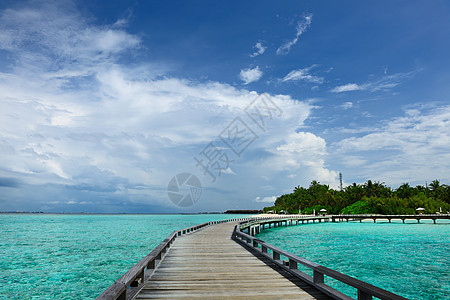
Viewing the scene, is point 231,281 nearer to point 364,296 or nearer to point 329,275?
point 329,275

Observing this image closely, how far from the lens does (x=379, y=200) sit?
7894cm

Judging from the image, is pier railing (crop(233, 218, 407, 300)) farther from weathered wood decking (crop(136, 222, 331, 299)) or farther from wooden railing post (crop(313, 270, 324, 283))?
weathered wood decking (crop(136, 222, 331, 299))

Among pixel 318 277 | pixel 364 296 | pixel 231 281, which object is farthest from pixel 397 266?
pixel 364 296

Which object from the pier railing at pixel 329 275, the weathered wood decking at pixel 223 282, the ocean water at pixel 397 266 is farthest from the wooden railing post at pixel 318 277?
the ocean water at pixel 397 266

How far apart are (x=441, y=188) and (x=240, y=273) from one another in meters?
95.9

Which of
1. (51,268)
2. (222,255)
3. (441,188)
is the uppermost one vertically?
(441,188)

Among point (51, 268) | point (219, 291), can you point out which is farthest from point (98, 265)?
point (219, 291)

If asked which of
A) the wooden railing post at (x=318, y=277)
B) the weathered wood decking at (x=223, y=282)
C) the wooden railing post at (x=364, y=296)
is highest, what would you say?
the wooden railing post at (x=364, y=296)

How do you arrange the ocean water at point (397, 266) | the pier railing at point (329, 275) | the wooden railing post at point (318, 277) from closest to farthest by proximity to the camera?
the pier railing at point (329, 275) < the wooden railing post at point (318, 277) < the ocean water at point (397, 266)

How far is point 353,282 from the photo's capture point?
5.17 meters

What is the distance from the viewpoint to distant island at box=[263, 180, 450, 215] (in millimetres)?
72312

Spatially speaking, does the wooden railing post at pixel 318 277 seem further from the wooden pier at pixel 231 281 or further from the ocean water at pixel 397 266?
the ocean water at pixel 397 266

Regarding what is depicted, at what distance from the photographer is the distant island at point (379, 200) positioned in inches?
2847

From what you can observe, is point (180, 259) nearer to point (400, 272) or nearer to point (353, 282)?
point (353, 282)
